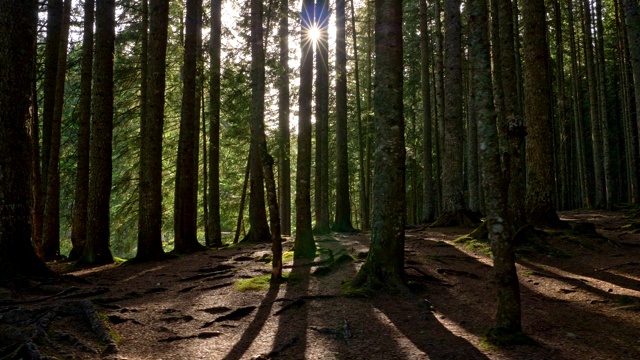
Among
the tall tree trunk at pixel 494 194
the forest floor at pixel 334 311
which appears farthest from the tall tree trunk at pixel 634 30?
the tall tree trunk at pixel 494 194

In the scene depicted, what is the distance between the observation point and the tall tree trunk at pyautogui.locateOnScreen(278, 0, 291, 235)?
45.3ft

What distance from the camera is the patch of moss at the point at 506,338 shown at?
5316 mm

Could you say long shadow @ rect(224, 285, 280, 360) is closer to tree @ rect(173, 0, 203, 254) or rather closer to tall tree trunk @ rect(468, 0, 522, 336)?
tall tree trunk @ rect(468, 0, 522, 336)

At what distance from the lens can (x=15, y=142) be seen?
317 inches

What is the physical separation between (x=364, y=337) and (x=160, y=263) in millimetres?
8540

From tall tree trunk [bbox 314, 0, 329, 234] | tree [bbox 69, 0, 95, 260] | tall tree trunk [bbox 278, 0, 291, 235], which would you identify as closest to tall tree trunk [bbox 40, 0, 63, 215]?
tree [bbox 69, 0, 95, 260]

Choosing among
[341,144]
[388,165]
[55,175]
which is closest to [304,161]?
[388,165]

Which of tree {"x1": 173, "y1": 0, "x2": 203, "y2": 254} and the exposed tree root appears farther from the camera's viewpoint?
the exposed tree root

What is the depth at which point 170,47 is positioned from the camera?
62.3ft

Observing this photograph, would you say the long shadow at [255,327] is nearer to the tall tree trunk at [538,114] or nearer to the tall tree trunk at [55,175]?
the tall tree trunk at [538,114]

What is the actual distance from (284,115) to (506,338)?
15965 millimetres

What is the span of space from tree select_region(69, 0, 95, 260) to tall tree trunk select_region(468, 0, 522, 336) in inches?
507

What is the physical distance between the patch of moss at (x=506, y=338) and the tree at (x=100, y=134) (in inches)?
433

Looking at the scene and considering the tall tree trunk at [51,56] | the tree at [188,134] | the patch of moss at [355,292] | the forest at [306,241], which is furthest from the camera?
the tree at [188,134]
